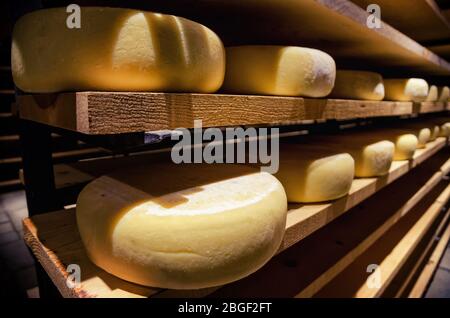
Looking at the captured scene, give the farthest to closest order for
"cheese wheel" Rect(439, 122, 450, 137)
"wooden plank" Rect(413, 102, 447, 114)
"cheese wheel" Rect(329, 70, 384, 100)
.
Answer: "cheese wheel" Rect(439, 122, 450, 137), "wooden plank" Rect(413, 102, 447, 114), "cheese wheel" Rect(329, 70, 384, 100)

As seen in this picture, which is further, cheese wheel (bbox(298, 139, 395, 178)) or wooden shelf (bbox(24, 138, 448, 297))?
cheese wheel (bbox(298, 139, 395, 178))

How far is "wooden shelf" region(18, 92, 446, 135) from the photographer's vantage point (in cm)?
38

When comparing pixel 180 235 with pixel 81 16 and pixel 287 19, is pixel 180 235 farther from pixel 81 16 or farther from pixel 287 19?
pixel 287 19

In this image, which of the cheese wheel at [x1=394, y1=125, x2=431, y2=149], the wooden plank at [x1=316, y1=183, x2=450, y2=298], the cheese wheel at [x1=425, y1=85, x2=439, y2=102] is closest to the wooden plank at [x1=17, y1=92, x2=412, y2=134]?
the wooden plank at [x1=316, y1=183, x2=450, y2=298]

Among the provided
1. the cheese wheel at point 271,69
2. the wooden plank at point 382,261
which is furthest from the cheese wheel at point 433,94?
the cheese wheel at point 271,69

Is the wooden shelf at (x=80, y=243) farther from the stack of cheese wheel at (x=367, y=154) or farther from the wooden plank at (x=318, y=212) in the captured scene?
the stack of cheese wheel at (x=367, y=154)

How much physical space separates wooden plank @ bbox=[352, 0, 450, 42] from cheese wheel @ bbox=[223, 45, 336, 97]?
79cm

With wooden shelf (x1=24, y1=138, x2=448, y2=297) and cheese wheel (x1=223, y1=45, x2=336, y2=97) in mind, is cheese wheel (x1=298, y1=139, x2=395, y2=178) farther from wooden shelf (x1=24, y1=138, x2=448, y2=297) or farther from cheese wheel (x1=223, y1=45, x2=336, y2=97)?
cheese wheel (x1=223, y1=45, x2=336, y2=97)

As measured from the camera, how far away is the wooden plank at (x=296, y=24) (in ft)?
2.35

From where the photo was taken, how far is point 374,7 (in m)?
1.39

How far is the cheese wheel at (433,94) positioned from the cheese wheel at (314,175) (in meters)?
1.27

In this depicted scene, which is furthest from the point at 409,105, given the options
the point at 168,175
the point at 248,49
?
the point at 168,175

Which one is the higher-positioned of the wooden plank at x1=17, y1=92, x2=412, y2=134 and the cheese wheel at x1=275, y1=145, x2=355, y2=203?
the wooden plank at x1=17, y1=92, x2=412, y2=134

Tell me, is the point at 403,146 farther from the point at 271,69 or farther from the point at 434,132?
the point at 271,69
